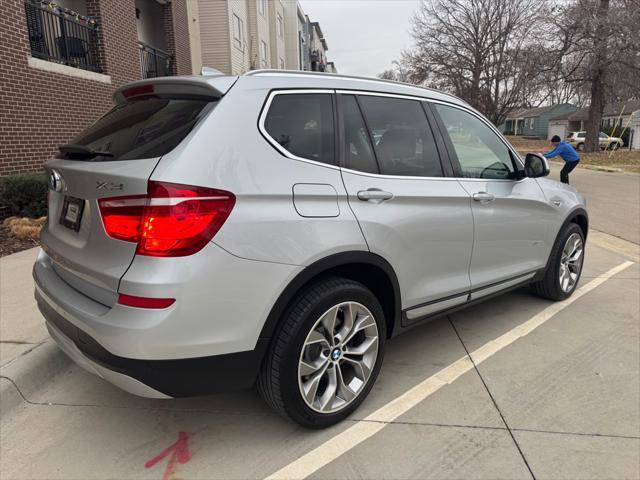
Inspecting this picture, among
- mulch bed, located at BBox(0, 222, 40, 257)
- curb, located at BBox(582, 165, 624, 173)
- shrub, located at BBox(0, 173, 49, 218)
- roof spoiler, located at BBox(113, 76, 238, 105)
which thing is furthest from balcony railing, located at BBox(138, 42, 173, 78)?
curb, located at BBox(582, 165, 624, 173)

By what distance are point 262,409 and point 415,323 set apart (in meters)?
1.09

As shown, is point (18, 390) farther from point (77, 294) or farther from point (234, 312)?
point (234, 312)

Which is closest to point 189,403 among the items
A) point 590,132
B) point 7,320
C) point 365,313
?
point 365,313

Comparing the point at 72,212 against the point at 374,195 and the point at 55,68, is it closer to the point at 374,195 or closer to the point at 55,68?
the point at 374,195

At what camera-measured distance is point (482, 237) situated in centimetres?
354

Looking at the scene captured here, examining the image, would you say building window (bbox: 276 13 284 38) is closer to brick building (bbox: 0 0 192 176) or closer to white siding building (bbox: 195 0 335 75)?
white siding building (bbox: 195 0 335 75)

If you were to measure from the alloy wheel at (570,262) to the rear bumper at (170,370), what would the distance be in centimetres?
343

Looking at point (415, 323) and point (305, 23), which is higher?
point (305, 23)

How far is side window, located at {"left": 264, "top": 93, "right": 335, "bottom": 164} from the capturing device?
2.49 meters

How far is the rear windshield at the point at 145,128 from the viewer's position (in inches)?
89.9

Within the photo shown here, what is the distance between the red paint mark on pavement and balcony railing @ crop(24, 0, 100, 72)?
8.30 metres

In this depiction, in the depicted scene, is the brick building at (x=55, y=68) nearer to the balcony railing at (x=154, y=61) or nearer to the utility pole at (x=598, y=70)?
the balcony railing at (x=154, y=61)

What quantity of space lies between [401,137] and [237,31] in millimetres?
22553

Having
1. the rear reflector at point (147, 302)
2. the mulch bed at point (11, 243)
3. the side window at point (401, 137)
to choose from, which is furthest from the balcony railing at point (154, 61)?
the rear reflector at point (147, 302)
